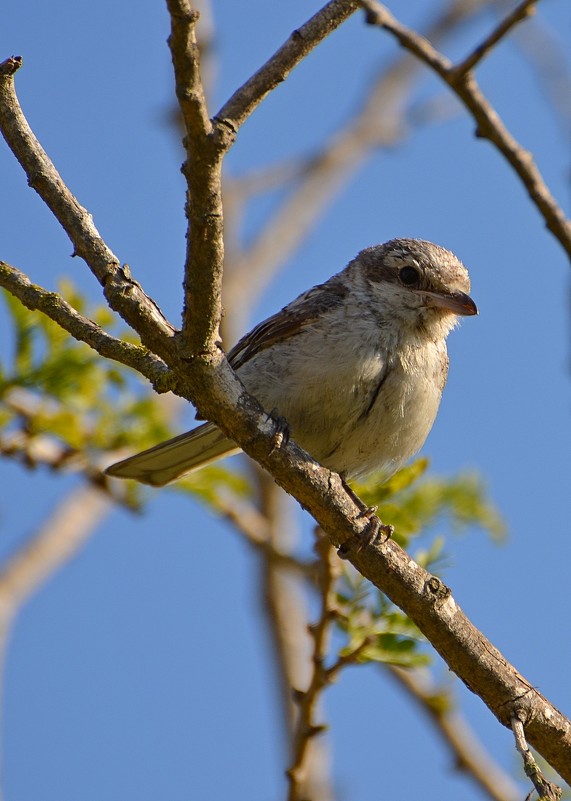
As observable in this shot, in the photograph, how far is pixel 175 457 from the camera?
5.54 m

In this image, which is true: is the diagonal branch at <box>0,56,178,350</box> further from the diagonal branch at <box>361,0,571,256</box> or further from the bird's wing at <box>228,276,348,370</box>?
the bird's wing at <box>228,276,348,370</box>

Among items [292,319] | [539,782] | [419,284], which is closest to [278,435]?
[539,782]

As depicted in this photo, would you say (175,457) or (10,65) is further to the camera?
(175,457)

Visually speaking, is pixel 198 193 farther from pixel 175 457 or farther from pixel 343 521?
pixel 175 457

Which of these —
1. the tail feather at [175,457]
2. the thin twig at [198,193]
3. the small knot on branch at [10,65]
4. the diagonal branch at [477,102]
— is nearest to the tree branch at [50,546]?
the tail feather at [175,457]

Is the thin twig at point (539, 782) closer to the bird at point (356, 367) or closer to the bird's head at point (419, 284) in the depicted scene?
the bird at point (356, 367)

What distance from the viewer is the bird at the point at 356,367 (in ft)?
16.6

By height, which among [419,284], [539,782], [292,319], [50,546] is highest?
[50,546]

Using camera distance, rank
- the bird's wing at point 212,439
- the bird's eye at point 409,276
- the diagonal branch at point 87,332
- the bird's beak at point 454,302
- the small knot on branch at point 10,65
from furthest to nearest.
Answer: the bird's eye at point 409,276
the bird's wing at point 212,439
the bird's beak at point 454,302
the diagonal branch at point 87,332
the small knot on branch at point 10,65

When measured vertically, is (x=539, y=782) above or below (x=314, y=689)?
below

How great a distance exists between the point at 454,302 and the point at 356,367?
2.35 ft

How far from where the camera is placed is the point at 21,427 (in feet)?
16.8

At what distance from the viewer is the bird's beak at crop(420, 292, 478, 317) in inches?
208

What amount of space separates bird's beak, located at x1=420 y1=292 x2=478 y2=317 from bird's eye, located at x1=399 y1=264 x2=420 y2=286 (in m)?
0.16
